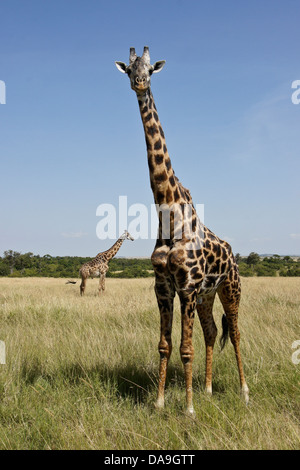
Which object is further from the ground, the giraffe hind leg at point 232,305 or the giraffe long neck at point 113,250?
the giraffe long neck at point 113,250

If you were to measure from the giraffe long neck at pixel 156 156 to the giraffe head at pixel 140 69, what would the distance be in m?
0.12

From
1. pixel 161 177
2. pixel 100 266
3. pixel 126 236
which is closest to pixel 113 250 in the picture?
pixel 126 236

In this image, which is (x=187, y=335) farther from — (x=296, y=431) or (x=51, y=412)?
(x=51, y=412)

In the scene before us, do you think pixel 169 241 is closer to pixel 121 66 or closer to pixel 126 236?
pixel 121 66

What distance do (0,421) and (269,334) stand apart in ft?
14.0

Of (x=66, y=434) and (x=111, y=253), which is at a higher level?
(x=111, y=253)

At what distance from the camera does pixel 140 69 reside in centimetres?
380

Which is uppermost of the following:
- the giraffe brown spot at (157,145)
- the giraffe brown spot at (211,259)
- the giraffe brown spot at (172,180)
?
the giraffe brown spot at (157,145)

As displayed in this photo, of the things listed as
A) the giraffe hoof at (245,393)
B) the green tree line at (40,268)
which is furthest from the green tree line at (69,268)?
the giraffe hoof at (245,393)

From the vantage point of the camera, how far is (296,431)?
339 centimetres

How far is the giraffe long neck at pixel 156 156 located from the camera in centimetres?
390

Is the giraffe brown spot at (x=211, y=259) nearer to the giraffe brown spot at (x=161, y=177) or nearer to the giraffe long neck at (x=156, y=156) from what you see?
the giraffe long neck at (x=156, y=156)

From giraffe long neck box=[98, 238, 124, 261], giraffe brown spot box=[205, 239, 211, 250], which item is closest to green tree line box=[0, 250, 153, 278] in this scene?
giraffe long neck box=[98, 238, 124, 261]
